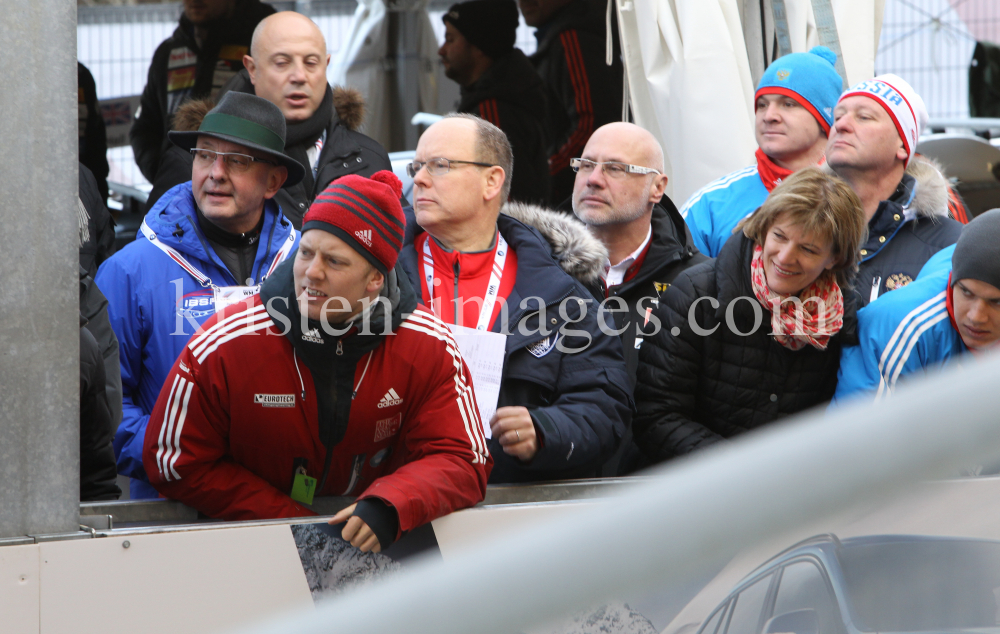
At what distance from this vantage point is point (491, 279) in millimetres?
2941

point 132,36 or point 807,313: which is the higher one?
point 132,36

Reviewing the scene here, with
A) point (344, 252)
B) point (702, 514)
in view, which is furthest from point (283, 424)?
point (702, 514)

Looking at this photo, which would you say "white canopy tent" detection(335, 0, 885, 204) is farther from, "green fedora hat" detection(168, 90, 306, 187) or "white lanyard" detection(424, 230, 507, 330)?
"green fedora hat" detection(168, 90, 306, 187)

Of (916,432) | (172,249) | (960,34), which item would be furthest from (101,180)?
(960,34)

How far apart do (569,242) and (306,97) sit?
1147mm

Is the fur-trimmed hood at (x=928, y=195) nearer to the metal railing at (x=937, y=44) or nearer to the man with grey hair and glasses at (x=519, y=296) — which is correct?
the man with grey hair and glasses at (x=519, y=296)

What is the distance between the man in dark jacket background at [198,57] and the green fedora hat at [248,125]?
2.12m

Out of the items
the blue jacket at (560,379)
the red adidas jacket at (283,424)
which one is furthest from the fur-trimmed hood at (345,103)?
the red adidas jacket at (283,424)

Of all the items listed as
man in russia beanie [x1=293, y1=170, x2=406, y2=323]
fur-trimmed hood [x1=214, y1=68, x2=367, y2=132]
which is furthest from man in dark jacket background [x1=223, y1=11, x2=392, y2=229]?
man in russia beanie [x1=293, y1=170, x2=406, y2=323]

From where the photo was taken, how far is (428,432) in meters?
2.36

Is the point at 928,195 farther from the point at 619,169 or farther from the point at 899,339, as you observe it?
the point at 619,169

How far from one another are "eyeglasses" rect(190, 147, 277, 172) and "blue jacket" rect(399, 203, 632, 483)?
0.54m

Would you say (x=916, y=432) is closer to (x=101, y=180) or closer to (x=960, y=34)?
(x=101, y=180)

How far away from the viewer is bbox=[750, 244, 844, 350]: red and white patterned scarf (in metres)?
2.85
